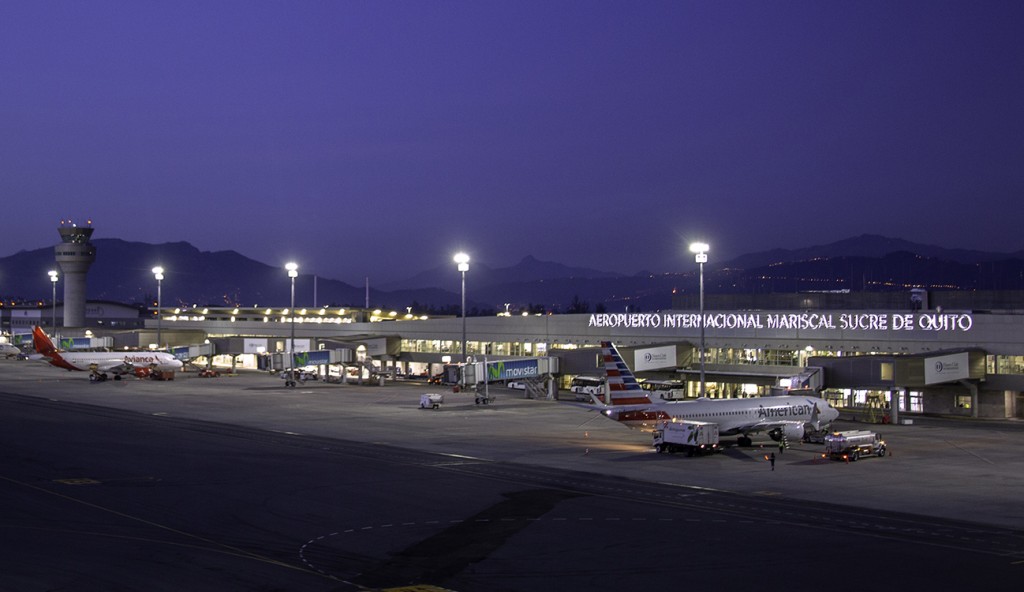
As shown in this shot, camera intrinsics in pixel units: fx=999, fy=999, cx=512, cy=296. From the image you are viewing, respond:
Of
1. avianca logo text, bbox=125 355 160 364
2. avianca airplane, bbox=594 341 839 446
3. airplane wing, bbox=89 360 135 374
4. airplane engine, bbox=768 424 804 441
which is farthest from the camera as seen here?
avianca logo text, bbox=125 355 160 364

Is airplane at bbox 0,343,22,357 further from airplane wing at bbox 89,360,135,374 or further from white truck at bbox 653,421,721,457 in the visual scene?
white truck at bbox 653,421,721,457

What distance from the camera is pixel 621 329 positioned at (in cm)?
9488

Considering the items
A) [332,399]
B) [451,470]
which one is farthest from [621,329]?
[451,470]

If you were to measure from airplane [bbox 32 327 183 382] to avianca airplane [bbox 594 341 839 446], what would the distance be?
232 feet

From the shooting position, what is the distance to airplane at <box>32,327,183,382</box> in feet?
365

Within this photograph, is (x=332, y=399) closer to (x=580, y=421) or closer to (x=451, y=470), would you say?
(x=580, y=421)

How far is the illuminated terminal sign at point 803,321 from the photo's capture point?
7400cm

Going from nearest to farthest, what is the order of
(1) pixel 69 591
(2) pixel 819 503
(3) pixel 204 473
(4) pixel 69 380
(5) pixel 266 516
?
(1) pixel 69 591 → (5) pixel 266 516 → (2) pixel 819 503 → (3) pixel 204 473 → (4) pixel 69 380

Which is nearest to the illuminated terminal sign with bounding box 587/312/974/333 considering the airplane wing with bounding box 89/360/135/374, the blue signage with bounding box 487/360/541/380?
the blue signage with bounding box 487/360/541/380

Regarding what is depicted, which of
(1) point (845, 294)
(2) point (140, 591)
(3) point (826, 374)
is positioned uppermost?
(1) point (845, 294)

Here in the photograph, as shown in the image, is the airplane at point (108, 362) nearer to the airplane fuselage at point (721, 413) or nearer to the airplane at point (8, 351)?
the airplane at point (8, 351)

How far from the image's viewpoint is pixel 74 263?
174250 mm

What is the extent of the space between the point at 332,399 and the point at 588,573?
6414 centimetres

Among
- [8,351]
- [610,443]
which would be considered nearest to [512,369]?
[610,443]
